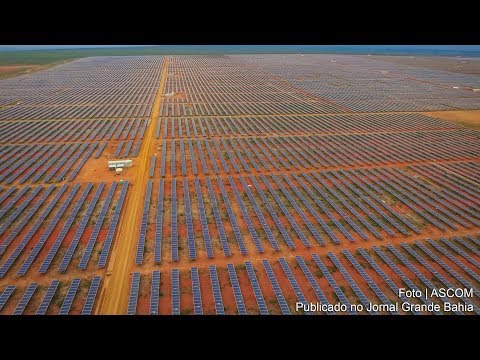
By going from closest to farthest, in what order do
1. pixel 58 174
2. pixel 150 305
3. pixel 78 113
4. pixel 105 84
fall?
pixel 150 305
pixel 58 174
pixel 78 113
pixel 105 84

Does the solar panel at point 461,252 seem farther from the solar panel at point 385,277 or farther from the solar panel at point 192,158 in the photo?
the solar panel at point 192,158

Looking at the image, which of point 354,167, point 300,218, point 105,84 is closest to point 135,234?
point 300,218

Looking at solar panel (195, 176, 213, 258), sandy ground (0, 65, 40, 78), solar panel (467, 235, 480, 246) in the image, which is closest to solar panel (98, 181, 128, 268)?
solar panel (195, 176, 213, 258)

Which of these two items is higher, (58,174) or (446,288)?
(58,174)

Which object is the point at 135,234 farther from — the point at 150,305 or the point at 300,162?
the point at 300,162

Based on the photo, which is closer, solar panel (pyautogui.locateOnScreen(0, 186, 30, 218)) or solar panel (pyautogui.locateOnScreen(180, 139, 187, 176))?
solar panel (pyautogui.locateOnScreen(0, 186, 30, 218))

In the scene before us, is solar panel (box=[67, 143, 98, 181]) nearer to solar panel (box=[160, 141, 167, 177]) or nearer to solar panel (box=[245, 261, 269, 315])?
solar panel (box=[160, 141, 167, 177])
